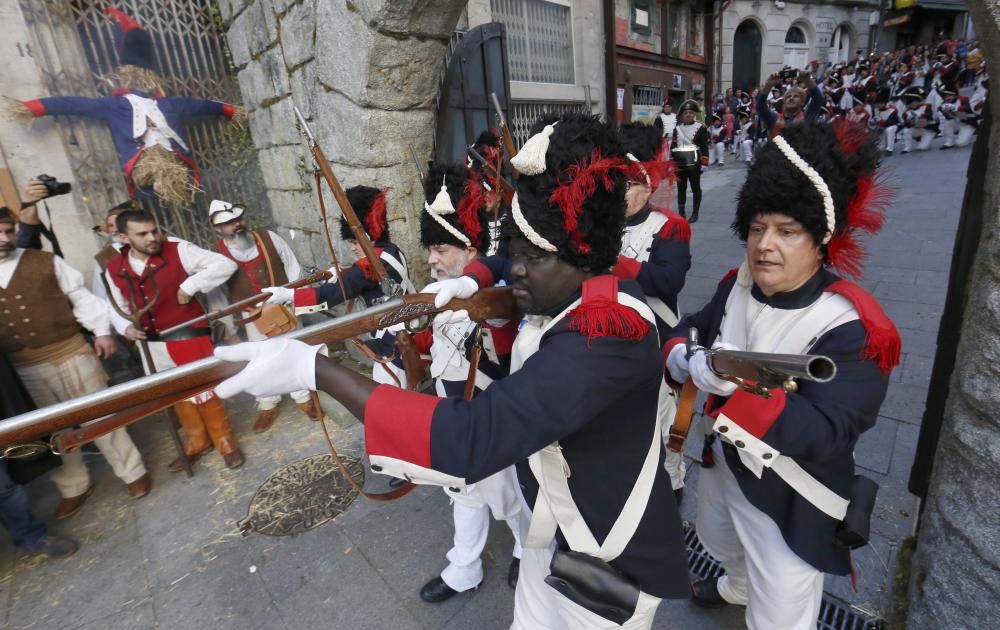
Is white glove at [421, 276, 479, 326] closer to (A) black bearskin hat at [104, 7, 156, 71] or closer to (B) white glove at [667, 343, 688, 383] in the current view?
(B) white glove at [667, 343, 688, 383]

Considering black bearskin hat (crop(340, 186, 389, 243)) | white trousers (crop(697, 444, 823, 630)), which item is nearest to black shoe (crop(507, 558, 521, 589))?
white trousers (crop(697, 444, 823, 630))

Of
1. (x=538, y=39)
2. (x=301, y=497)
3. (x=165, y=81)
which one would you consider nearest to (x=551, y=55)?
(x=538, y=39)

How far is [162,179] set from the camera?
16.9 feet

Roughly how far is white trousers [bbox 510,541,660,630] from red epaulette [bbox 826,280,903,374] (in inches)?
42.5

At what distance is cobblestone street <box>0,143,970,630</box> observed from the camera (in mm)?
2588

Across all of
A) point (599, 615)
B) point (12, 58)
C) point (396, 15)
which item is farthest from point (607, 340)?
point (12, 58)

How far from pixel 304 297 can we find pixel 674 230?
2543 millimetres

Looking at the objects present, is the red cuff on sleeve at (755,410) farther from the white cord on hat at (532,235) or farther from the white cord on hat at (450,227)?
the white cord on hat at (450,227)

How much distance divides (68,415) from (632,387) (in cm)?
144

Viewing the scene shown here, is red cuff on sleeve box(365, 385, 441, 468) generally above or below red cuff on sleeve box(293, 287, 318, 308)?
above

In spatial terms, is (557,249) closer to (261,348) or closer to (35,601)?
(261,348)

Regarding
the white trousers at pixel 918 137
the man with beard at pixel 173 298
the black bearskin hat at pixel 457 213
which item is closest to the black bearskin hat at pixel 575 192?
the black bearskin hat at pixel 457 213

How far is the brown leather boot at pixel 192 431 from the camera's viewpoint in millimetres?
4266

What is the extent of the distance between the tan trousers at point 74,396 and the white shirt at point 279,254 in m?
1.48
